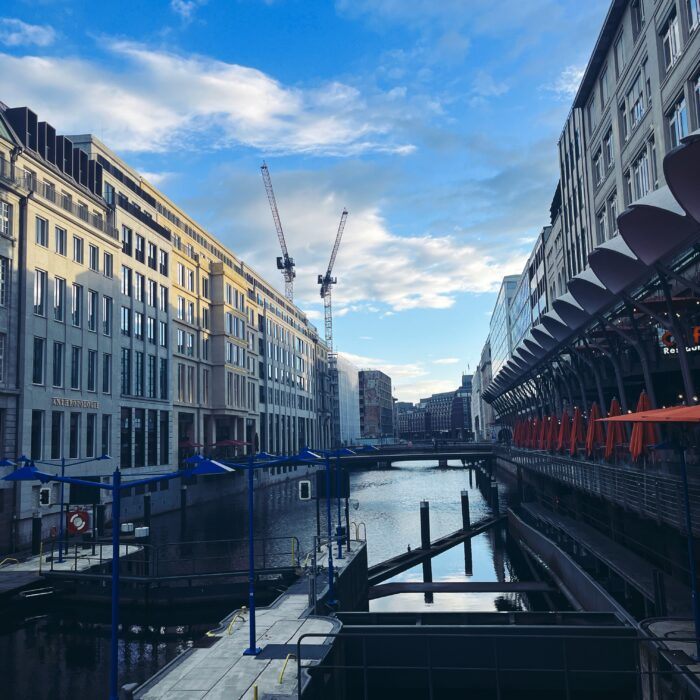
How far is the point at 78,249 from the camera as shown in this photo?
46219mm

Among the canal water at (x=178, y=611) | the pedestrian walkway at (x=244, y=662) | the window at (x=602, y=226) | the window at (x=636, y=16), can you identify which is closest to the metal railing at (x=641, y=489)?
the canal water at (x=178, y=611)

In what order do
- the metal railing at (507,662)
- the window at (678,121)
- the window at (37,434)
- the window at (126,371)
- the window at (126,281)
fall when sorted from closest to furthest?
the metal railing at (507,662), the window at (678,121), the window at (37,434), the window at (126,371), the window at (126,281)

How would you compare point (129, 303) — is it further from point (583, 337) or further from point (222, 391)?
point (583, 337)

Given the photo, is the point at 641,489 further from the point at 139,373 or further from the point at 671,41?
the point at 139,373

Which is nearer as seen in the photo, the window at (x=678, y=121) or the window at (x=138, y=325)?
the window at (x=678, y=121)

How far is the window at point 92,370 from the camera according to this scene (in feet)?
153

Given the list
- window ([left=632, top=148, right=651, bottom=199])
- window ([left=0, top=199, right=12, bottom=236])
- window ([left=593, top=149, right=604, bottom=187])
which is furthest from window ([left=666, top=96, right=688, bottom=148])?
window ([left=0, top=199, right=12, bottom=236])

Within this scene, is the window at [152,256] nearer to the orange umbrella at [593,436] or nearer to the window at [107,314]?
the window at [107,314]

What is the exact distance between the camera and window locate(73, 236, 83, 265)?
1798 inches

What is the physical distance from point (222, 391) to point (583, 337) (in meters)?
48.2

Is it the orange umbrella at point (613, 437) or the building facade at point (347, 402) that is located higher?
the building facade at point (347, 402)

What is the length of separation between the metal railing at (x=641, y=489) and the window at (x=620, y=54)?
2331 centimetres

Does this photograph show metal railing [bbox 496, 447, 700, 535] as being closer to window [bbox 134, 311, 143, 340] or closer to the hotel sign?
the hotel sign

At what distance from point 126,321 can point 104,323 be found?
4297 millimetres
